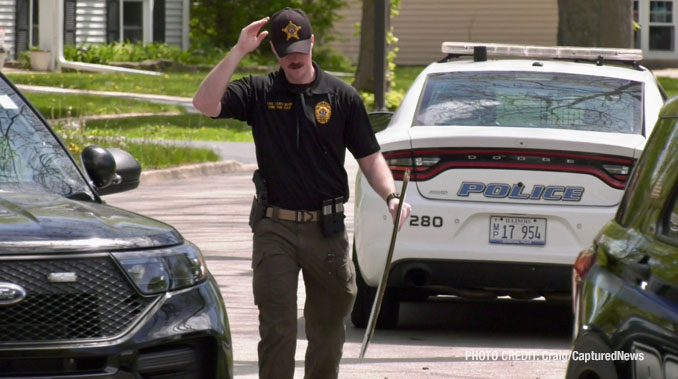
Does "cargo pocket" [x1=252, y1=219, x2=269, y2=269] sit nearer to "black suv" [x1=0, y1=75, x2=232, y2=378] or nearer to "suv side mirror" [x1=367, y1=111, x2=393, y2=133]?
"black suv" [x1=0, y1=75, x2=232, y2=378]

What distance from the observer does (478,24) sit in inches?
1980

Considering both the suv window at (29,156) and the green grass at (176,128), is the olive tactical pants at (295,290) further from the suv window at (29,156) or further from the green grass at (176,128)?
the green grass at (176,128)

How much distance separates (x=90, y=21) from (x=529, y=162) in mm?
34339

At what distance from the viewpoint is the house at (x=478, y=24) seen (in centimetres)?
5016

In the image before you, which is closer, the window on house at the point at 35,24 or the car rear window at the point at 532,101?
the car rear window at the point at 532,101

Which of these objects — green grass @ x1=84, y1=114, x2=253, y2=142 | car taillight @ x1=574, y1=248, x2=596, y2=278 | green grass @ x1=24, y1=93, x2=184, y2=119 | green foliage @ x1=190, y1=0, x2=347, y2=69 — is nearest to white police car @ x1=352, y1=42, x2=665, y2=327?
car taillight @ x1=574, y1=248, x2=596, y2=278

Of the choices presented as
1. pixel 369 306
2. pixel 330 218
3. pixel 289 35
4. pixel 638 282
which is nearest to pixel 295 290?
pixel 330 218

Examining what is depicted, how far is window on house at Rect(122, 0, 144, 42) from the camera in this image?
42.9m

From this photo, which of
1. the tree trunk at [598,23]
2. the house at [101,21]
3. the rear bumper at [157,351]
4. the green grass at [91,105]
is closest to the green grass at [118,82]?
the green grass at [91,105]

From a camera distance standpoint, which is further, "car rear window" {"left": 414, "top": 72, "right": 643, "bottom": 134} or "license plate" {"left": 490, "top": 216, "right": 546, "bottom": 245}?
"car rear window" {"left": 414, "top": 72, "right": 643, "bottom": 134}

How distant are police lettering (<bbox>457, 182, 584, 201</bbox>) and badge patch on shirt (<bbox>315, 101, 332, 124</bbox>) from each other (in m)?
2.17

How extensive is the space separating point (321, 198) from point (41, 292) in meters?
1.73

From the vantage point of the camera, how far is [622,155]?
319 inches

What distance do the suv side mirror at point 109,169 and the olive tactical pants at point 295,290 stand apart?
61cm
